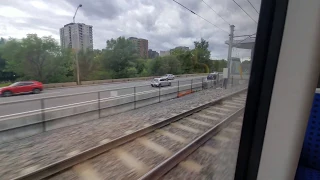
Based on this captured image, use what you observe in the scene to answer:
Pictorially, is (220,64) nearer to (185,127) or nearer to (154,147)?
(154,147)

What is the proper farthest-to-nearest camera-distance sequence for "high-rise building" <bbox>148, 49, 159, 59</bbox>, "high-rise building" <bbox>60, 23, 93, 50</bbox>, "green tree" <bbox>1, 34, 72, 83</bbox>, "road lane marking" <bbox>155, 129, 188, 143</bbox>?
"road lane marking" <bbox>155, 129, 188, 143</bbox>, "high-rise building" <bbox>148, 49, 159, 59</bbox>, "high-rise building" <bbox>60, 23, 93, 50</bbox>, "green tree" <bbox>1, 34, 72, 83</bbox>

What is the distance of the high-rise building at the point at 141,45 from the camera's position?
5.45 feet

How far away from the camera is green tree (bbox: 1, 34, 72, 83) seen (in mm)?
891

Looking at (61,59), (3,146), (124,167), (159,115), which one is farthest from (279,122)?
(159,115)

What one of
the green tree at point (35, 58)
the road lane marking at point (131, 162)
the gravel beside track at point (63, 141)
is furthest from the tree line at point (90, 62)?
the road lane marking at point (131, 162)

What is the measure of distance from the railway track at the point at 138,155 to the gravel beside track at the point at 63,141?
85mm

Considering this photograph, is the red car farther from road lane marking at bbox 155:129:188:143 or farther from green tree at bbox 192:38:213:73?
road lane marking at bbox 155:129:188:143

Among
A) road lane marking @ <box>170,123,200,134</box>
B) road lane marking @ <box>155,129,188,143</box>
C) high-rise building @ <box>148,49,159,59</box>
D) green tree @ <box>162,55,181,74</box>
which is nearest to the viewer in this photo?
high-rise building @ <box>148,49,159,59</box>

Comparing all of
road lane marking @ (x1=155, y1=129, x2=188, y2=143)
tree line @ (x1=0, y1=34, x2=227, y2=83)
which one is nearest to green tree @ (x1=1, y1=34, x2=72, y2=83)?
tree line @ (x1=0, y1=34, x2=227, y2=83)

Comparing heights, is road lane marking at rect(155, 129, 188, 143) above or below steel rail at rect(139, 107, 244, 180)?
below

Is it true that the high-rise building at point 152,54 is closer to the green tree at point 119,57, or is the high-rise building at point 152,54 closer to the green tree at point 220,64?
the green tree at point 119,57

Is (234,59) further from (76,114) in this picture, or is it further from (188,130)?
(76,114)

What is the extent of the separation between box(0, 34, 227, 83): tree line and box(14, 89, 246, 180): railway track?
0.57 metres

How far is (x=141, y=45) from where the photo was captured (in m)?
1.71
